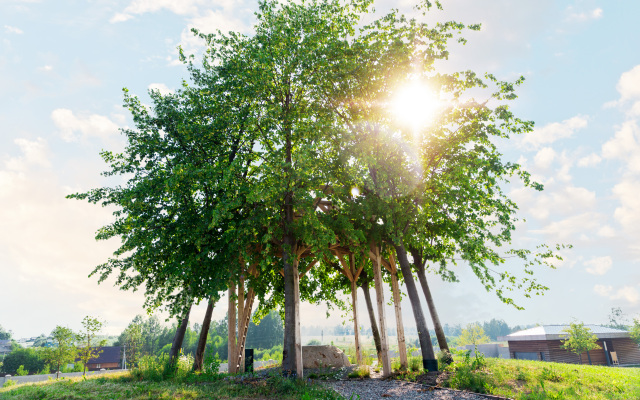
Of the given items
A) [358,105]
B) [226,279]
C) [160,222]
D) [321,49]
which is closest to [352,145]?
[358,105]

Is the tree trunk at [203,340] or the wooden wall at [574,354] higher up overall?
the tree trunk at [203,340]

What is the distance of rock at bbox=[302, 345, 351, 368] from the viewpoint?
19.5 meters

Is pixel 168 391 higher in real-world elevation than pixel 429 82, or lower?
lower

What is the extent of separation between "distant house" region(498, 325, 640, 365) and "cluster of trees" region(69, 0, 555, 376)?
30.9m

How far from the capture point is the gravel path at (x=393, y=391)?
10648 mm

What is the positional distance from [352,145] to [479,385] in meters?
10.3

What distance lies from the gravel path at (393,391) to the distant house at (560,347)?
3585cm

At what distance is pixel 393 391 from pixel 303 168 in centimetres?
832

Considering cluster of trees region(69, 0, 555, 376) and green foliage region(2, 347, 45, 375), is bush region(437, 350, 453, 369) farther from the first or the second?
green foliage region(2, 347, 45, 375)

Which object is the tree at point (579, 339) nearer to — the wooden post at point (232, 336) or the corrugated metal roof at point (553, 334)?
the corrugated metal roof at point (553, 334)

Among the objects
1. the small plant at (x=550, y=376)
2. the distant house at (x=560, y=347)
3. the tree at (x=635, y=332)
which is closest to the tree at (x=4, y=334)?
the distant house at (x=560, y=347)

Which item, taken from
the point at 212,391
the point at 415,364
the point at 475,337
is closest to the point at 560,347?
the point at 475,337

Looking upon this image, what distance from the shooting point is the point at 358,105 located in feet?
60.8

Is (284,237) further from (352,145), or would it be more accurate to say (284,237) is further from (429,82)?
(429,82)
